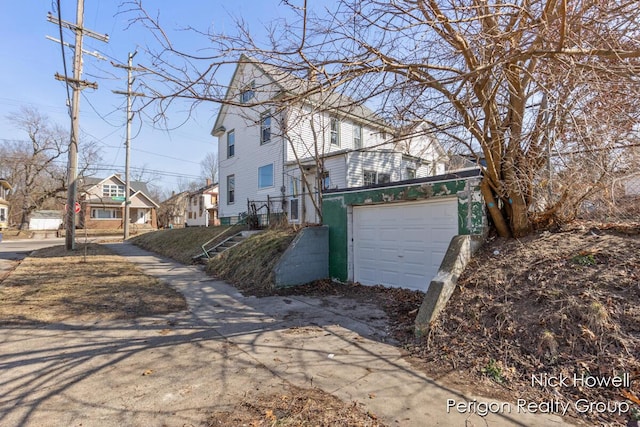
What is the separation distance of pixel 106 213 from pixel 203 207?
36.1ft

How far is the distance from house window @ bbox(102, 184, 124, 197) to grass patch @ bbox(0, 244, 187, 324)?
32.7 m

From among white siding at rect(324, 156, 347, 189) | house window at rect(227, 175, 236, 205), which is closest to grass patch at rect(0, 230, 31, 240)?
house window at rect(227, 175, 236, 205)

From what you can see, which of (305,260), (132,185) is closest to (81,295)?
(305,260)

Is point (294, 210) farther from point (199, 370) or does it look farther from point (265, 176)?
point (199, 370)

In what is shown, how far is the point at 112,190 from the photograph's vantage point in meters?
39.4

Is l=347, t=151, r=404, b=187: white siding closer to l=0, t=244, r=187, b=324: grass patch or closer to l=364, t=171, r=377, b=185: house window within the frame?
l=364, t=171, r=377, b=185: house window

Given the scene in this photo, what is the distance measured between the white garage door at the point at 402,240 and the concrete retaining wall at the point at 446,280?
903 mm

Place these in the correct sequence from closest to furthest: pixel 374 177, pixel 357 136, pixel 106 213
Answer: pixel 374 177, pixel 357 136, pixel 106 213

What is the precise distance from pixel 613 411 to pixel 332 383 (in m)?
2.28

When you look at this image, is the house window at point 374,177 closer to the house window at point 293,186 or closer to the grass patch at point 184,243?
the house window at point 293,186

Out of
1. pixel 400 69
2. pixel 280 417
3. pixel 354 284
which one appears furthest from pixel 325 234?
pixel 280 417

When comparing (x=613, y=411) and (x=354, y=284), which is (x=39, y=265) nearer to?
(x=354, y=284)

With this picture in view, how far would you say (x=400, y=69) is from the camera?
4.19m

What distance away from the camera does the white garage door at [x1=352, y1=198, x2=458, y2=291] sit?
6375 mm
